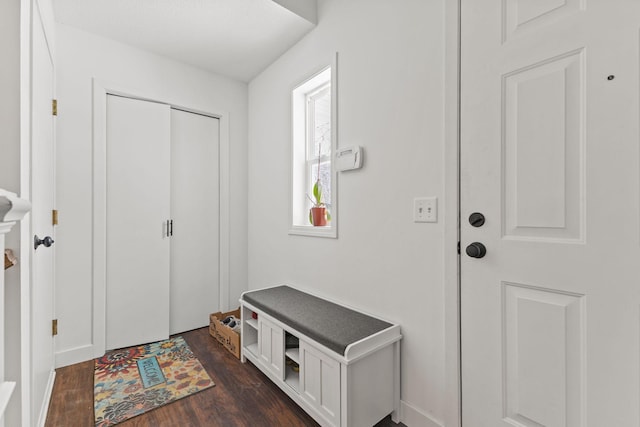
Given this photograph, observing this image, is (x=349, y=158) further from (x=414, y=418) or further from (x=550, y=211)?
(x=414, y=418)

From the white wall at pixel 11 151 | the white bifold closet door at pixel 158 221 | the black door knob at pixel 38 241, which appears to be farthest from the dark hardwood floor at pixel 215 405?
the black door knob at pixel 38 241

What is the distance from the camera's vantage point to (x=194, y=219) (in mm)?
2805

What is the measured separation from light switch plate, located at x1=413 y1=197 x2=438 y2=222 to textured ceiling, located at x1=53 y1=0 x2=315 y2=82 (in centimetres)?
161

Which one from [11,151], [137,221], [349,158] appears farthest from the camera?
[137,221]

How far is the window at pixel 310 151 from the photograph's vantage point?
7.75 feet

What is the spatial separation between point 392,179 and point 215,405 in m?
1.64

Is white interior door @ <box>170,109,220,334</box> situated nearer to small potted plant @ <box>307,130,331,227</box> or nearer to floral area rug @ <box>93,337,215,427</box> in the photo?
floral area rug @ <box>93,337,215,427</box>

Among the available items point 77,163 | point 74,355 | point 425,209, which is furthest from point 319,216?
point 74,355

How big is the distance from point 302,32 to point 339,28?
0.44 m

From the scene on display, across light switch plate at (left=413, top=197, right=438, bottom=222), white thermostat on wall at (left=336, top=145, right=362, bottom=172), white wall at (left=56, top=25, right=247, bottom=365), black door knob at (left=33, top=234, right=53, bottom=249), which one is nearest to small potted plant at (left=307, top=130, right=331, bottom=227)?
white thermostat on wall at (left=336, top=145, right=362, bottom=172)

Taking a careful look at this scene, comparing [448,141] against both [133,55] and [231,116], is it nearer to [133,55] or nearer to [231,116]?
[231,116]

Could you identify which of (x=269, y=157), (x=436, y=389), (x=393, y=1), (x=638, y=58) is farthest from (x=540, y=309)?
(x=269, y=157)

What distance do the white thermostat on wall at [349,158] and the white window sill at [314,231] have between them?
43 cm

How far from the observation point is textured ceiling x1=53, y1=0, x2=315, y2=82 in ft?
6.52
